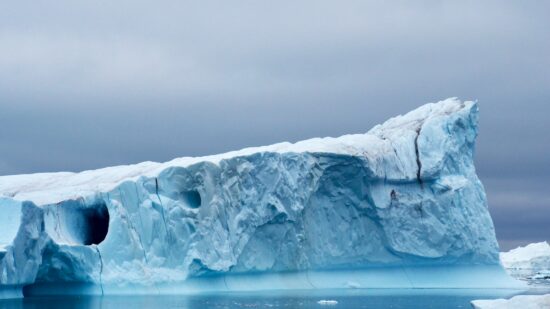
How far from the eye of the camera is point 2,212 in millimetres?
20406

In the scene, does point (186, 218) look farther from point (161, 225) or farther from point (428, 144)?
point (428, 144)

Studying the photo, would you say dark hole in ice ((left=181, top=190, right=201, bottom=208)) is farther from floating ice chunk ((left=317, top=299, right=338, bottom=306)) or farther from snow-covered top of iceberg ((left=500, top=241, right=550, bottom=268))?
snow-covered top of iceberg ((left=500, top=241, right=550, bottom=268))

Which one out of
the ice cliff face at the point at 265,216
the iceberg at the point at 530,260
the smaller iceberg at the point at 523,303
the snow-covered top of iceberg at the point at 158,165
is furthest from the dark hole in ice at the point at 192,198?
the iceberg at the point at 530,260

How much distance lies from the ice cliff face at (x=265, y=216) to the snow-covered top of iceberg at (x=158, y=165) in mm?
54

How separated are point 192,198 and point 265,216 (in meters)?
1.84

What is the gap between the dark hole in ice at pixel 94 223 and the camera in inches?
912

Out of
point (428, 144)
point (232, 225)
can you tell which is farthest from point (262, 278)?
point (428, 144)

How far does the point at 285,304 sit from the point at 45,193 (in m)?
6.59

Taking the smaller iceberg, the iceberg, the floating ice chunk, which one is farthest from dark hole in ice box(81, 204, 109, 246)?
the iceberg

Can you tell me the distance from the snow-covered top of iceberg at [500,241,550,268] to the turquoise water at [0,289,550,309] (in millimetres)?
20448

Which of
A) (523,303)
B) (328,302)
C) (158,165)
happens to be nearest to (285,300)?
(328,302)

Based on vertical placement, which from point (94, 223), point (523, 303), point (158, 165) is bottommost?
point (523, 303)

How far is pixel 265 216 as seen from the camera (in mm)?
23531

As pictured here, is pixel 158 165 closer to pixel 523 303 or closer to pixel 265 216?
pixel 265 216
